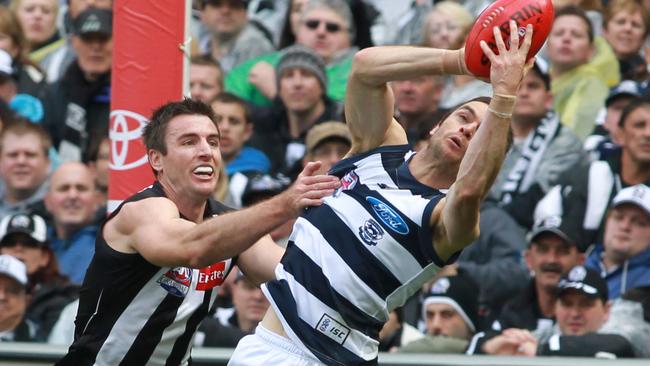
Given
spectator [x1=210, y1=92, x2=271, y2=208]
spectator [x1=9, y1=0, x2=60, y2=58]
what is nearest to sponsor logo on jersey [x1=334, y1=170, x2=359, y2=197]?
spectator [x1=210, y1=92, x2=271, y2=208]

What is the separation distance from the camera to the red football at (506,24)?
5328mm

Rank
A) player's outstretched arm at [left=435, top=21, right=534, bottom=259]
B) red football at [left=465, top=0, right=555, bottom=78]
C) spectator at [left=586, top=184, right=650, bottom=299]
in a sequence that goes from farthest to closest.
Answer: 1. spectator at [left=586, top=184, right=650, bottom=299]
2. red football at [left=465, top=0, right=555, bottom=78]
3. player's outstretched arm at [left=435, top=21, right=534, bottom=259]

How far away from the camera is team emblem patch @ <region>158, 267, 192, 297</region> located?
6.09 metres

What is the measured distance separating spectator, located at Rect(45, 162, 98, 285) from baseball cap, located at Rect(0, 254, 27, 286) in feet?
1.63

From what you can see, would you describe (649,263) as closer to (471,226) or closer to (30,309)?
(471,226)

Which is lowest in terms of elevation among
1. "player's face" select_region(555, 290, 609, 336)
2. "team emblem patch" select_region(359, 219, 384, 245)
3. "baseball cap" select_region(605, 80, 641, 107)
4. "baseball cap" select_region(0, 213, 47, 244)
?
"baseball cap" select_region(0, 213, 47, 244)

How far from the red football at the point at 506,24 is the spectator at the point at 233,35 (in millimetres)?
5355

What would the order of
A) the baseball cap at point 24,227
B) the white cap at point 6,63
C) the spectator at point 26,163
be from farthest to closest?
the white cap at point 6,63 → the spectator at point 26,163 → the baseball cap at point 24,227

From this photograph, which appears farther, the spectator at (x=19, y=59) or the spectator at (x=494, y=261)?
the spectator at (x=19, y=59)

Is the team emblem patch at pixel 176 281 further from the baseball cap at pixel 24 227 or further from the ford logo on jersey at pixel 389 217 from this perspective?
the baseball cap at pixel 24 227

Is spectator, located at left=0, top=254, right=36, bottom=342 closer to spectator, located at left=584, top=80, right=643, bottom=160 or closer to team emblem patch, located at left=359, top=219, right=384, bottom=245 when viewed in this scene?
spectator, located at left=584, top=80, right=643, bottom=160

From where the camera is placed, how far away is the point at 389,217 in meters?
5.64

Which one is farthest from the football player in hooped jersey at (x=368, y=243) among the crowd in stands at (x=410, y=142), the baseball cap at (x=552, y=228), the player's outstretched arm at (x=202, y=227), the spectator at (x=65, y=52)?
the spectator at (x=65, y=52)

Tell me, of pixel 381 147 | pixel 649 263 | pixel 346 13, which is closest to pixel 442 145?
pixel 381 147
